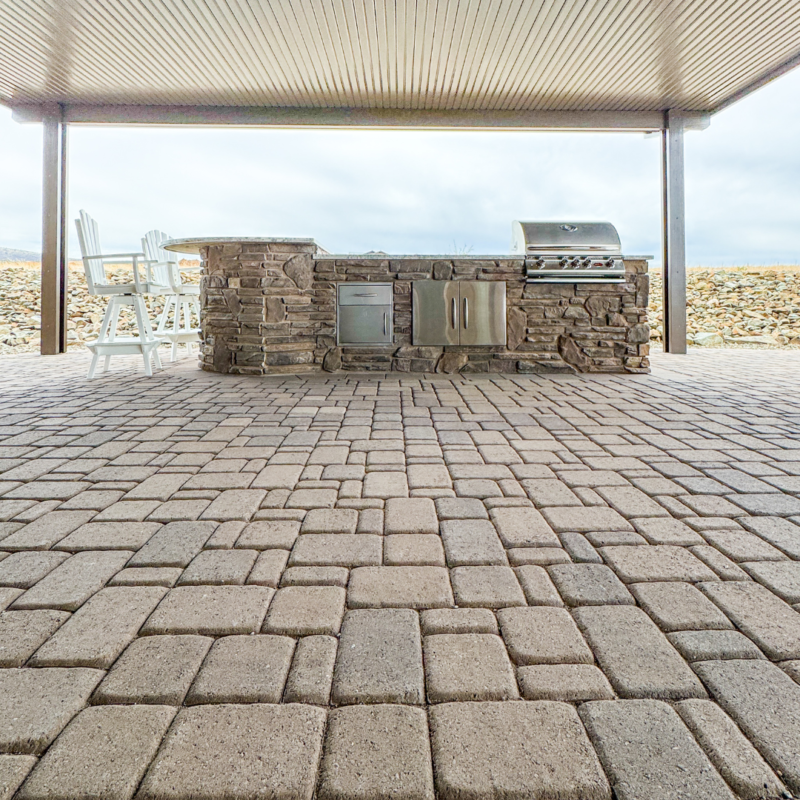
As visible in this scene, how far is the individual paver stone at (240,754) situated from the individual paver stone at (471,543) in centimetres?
63

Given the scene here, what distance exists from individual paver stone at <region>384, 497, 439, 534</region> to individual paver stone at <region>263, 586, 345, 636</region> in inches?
15.5

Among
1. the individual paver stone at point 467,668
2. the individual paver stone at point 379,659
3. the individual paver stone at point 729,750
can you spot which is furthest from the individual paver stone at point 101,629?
the individual paver stone at point 729,750

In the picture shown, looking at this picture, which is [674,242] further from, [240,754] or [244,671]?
[240,754]

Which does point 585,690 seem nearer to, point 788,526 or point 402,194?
point 788,526

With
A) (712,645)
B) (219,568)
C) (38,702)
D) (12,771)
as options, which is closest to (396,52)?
(219,568)

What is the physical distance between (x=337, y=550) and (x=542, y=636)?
1.95ft

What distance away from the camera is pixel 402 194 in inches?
548

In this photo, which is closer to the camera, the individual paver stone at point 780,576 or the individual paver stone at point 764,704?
the individual paver stone at point 764,704

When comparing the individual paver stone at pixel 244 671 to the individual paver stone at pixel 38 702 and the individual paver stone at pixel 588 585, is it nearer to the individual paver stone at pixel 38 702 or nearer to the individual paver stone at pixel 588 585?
the individual paver stone at pixel 38 702

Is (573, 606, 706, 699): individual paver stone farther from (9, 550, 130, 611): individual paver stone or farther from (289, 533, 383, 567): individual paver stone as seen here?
(9, 550, 130, 611): individual paver stone

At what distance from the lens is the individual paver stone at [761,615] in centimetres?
107

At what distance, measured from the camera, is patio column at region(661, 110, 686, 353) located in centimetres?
775

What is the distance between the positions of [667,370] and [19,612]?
584cm

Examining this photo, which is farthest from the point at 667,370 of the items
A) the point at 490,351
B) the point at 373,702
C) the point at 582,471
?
the point at 373,702
